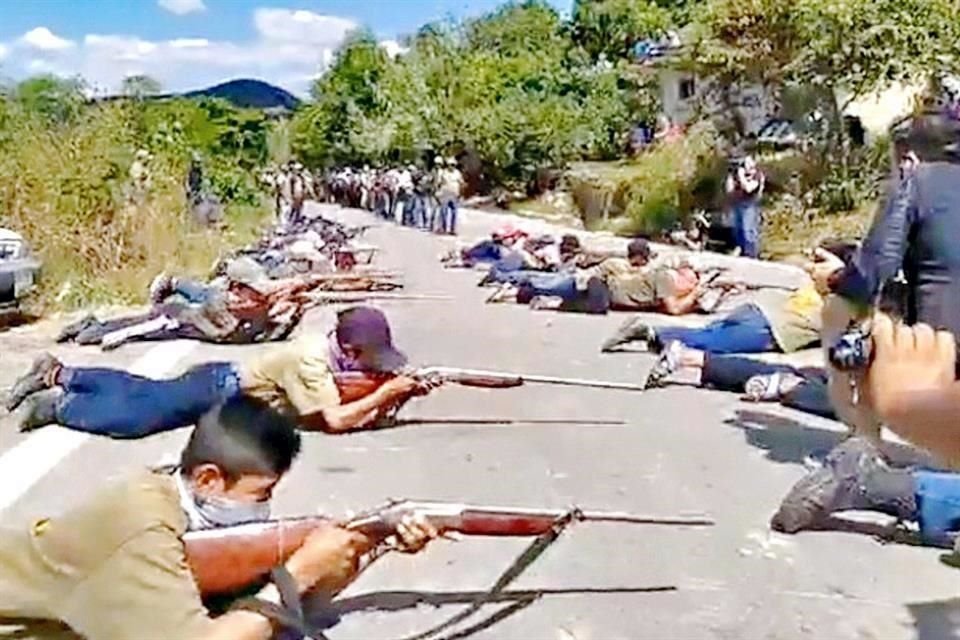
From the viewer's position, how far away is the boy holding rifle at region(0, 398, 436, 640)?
153 inches

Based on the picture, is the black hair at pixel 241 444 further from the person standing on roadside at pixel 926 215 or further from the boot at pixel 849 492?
the boot at pixel 849 492

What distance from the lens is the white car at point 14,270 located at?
15.1m

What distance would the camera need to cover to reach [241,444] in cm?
401

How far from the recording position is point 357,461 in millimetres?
8742

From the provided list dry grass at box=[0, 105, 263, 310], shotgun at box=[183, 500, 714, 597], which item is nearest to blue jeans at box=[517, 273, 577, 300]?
dry grass at box=[0, 105, 263, 310]

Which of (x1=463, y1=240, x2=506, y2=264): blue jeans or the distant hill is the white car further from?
the distant hill

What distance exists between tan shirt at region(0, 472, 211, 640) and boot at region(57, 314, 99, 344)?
10108mm

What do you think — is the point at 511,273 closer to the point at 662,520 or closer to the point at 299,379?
the point at 299,379

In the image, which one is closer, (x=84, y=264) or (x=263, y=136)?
(x=84, y=264)

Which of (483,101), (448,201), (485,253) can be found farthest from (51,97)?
(483,101)

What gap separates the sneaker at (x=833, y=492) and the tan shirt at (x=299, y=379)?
2.58m

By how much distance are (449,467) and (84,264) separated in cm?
1029

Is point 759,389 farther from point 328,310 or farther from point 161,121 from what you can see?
point 161,121

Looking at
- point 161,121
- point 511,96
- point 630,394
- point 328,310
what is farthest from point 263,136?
point 630,394
